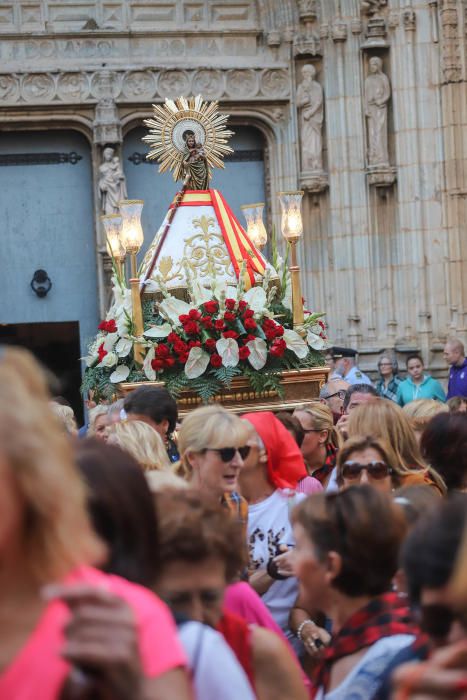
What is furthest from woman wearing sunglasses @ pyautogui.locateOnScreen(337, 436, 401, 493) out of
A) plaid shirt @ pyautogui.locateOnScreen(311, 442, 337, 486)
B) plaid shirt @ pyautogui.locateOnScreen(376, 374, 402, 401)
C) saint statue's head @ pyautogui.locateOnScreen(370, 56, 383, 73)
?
saint statue's head @ pyautogui.locateOnScreen(370, 56, 383, 73)

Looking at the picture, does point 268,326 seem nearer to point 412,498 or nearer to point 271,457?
point 271,457

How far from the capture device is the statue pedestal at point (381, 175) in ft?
53.6

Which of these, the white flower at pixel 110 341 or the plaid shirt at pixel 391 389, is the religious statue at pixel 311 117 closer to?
the plaid shirt at pixel 391 389

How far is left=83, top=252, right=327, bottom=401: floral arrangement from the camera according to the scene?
27.7 feet

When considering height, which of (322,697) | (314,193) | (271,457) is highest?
(314,193)

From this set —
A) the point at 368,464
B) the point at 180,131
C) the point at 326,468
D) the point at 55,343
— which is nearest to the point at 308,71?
the point at 55,343

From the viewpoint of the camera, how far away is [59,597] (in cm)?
184

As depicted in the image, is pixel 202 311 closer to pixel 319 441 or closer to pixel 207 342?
pixel 207 342

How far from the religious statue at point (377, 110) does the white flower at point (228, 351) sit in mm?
8341

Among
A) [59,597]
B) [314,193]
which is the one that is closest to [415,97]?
[314,193]

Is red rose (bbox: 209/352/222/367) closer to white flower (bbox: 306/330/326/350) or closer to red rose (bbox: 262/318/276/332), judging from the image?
red rose (bbox: 262/318/276/332)

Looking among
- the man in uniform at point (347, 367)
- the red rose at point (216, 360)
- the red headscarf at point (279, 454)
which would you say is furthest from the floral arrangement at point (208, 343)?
the man in uniform at point (347, 367)

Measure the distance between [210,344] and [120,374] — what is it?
64cm

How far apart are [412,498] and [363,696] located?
0.78 metres
